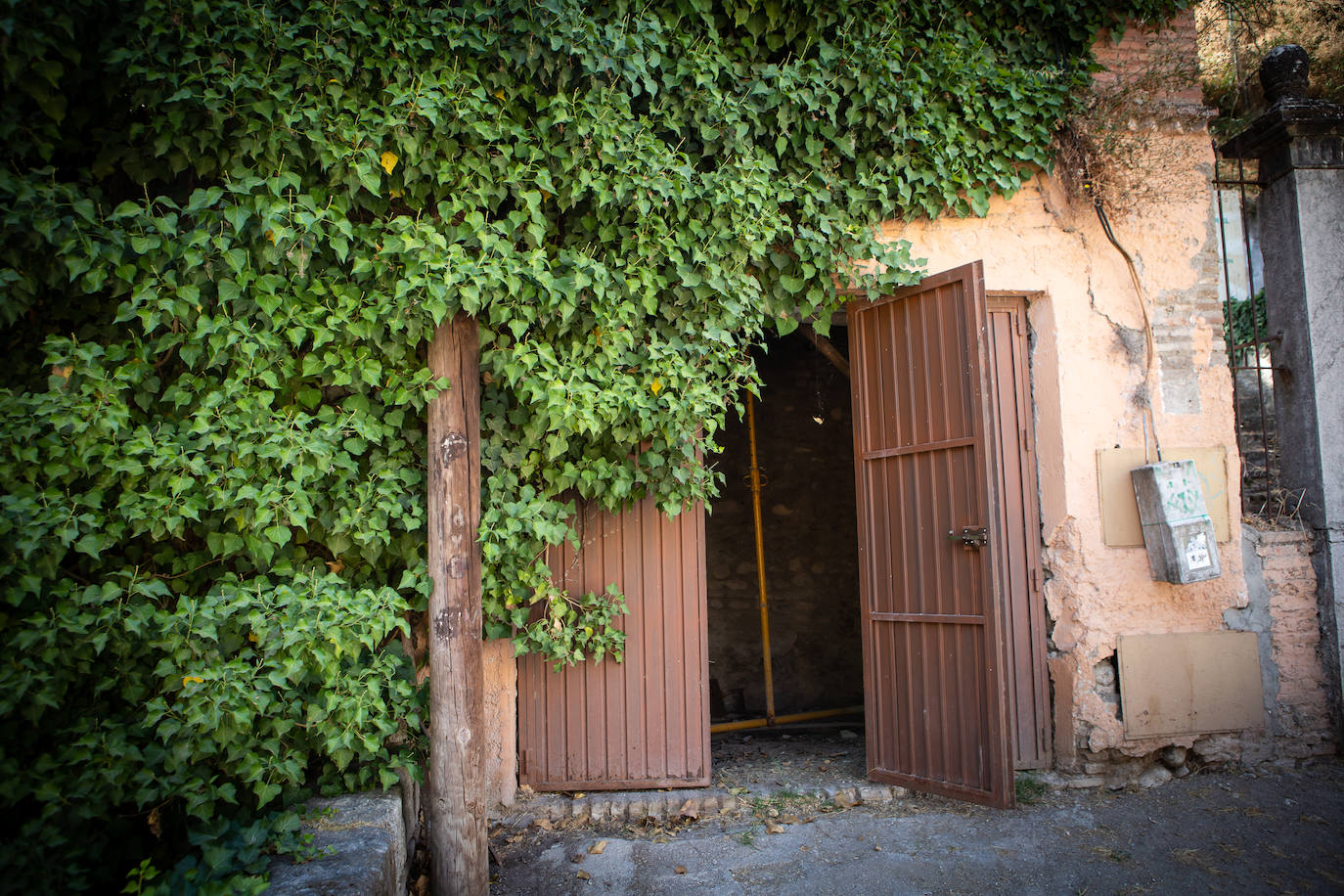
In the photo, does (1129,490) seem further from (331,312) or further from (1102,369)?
(331,312)

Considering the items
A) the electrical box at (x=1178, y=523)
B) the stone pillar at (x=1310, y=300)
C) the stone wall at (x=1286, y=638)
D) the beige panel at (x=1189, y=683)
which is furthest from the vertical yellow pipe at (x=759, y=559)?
the stone pillar at (x=1310, y=300)

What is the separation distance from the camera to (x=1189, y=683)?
13.4 ft

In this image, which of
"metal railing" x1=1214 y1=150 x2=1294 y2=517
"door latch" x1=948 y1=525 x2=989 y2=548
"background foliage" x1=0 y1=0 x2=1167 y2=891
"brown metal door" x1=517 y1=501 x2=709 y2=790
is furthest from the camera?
"metal railing" x1=1214 y1=150 x2=1294 y2=517

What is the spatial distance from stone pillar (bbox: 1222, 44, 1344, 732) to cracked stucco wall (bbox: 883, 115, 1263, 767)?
514 millimetres

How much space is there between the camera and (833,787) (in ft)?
13.1

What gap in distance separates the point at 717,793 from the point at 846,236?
2.89 metres

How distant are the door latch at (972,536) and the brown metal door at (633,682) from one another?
1301 millimetres

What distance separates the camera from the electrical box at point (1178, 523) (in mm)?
3980

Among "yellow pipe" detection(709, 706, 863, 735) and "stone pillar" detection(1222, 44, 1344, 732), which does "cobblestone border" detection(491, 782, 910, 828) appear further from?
"stone pillar" detection(1222, 44, 1344, 732)

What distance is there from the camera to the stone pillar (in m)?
4.25

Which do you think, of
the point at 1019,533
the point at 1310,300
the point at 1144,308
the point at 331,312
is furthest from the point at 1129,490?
the point at 331,312

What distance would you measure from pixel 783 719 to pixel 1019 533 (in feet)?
8.45

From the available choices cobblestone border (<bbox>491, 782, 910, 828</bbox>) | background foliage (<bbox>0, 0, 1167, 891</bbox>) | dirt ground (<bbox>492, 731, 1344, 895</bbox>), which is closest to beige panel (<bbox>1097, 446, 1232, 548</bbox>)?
dirt ground (<bbox>492, 731, 1344, 895</bbox>)

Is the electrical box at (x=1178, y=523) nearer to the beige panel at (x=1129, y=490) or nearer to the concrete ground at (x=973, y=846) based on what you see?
the beige panel at (x=1129, y=490)
